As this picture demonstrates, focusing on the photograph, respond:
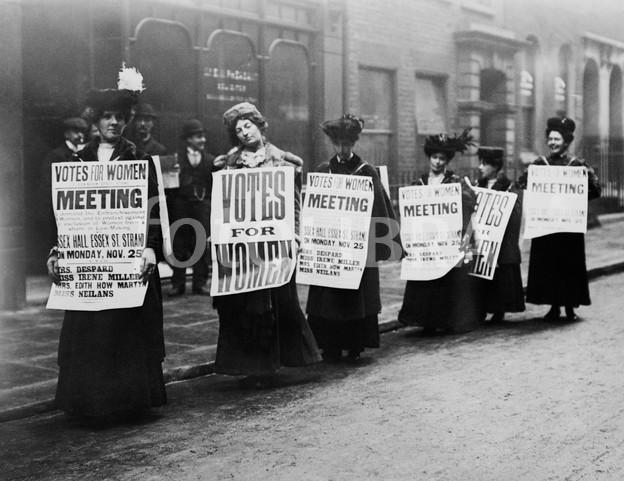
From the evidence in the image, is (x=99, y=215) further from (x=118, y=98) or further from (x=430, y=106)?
(x=430, y=106)

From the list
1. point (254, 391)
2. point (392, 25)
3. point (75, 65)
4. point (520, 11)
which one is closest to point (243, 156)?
point (254, 391)

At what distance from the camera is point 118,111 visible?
18.1 feet

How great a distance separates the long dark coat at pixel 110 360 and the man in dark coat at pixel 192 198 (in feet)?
16.4

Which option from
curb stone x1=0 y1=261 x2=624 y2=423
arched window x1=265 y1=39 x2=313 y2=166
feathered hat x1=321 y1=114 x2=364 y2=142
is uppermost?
arched window x1=265 y1=39 x2=313 y2=166

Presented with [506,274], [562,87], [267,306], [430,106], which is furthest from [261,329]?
[562,87]

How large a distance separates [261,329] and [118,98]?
1783 millimetres

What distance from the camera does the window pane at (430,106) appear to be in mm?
16938

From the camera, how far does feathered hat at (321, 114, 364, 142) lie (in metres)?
7.20

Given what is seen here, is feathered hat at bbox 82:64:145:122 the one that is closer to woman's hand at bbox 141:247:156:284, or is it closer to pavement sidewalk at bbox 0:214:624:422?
woman's hand at bbox 141:247:156:284

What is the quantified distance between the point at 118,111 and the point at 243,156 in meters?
1.13

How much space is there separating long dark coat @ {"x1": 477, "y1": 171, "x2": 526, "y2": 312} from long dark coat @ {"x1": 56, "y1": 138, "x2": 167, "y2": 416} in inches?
171

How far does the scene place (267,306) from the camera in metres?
6.34

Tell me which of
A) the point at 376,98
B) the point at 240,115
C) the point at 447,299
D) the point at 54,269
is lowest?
the point at 447,299

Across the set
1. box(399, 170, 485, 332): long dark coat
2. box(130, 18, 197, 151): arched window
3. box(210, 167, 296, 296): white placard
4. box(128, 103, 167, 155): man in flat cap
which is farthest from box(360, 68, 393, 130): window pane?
box(210, 167, 296, 296): white placard
